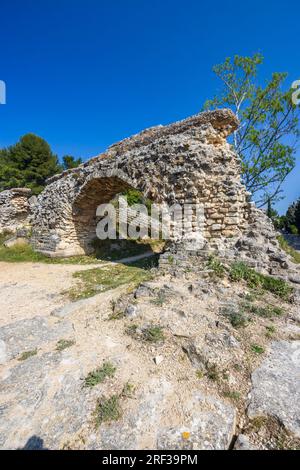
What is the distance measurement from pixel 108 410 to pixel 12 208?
539 inches

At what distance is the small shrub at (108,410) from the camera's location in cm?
198

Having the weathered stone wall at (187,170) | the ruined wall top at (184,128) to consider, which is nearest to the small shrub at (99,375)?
the weathered stone wall at (187,170)

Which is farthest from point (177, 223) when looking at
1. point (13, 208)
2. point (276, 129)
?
point (276, 129)

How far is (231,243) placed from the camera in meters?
5.64

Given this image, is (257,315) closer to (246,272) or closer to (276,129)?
(246,272)

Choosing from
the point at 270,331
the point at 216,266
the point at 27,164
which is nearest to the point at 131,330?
the point at 270,331

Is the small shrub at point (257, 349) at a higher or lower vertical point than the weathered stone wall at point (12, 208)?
lower

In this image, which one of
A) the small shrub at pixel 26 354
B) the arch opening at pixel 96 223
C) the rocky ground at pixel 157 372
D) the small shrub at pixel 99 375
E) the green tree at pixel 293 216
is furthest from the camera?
the green tree at pixel 293 216

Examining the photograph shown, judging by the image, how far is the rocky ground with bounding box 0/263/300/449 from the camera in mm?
1871

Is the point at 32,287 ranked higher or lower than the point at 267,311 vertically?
lower

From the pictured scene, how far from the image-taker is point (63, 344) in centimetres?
309

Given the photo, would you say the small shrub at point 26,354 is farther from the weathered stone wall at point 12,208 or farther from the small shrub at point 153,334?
the weathered stone wall at point 12,208

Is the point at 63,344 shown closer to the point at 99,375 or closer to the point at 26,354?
the point at 26,354

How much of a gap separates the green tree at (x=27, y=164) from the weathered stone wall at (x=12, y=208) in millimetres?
12381
